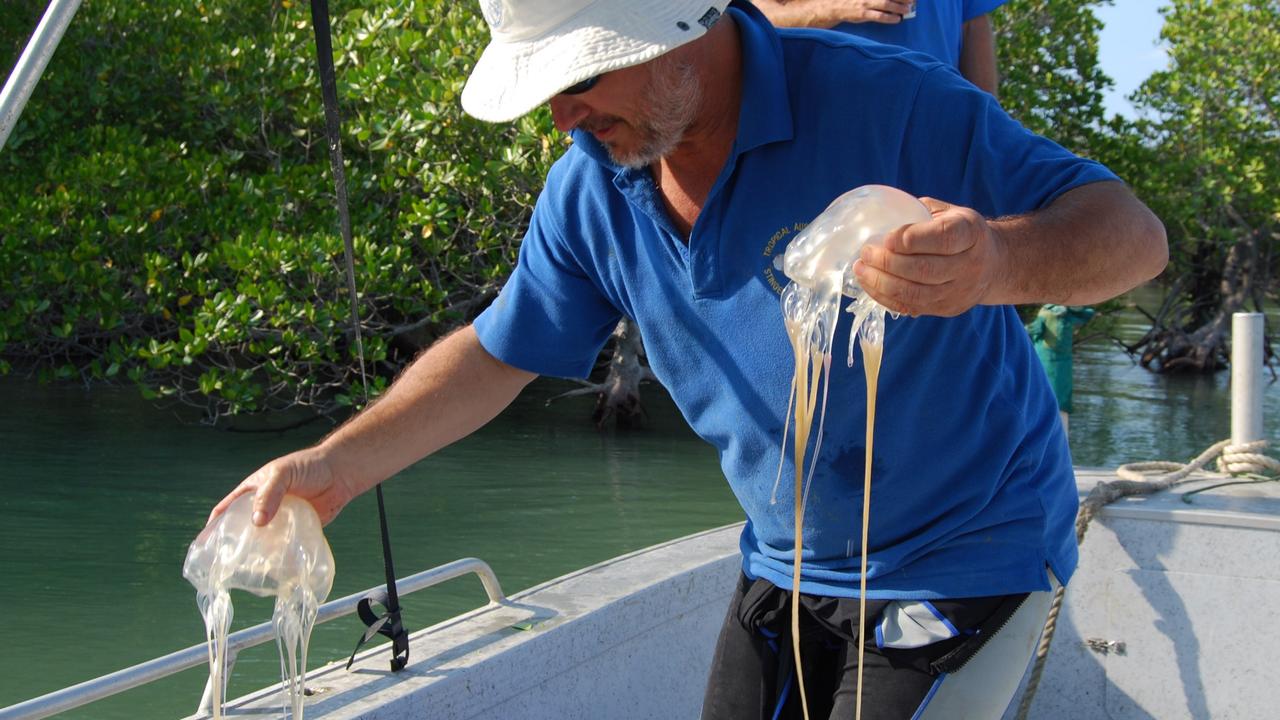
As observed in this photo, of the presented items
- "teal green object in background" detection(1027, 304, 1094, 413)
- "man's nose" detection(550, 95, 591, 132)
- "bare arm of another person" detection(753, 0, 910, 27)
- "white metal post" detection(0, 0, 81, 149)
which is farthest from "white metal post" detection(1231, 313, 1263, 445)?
"white metal post" detection(0, 0, 81, 149)

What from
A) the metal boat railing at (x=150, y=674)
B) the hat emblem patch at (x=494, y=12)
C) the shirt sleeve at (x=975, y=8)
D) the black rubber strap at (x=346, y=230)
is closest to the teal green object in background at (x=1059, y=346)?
the shirt sleeve at (x=975, y=8)

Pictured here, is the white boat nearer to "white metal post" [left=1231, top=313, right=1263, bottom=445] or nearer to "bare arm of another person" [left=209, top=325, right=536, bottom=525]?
"white metal post" [left=1231, top=313, right=1263, bottom=445]

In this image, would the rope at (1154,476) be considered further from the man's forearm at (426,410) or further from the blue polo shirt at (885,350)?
the man's forearm at (426,410)

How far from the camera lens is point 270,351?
9797mm

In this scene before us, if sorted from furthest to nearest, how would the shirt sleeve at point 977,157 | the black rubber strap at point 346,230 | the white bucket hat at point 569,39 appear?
the black rubber strap at point 346,230 < the white bucket hat at point 569,39 < the shirt sleeve at point 977,157

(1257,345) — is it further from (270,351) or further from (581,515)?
(270,351)

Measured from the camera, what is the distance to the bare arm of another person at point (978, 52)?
12.1 feet

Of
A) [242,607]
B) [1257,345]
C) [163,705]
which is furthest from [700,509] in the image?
[1257,345]

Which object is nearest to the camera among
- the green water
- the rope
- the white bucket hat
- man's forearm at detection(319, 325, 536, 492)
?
the white bucket hat

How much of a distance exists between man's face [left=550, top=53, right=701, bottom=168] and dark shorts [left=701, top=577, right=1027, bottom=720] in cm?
81

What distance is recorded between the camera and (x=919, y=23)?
10.8ft

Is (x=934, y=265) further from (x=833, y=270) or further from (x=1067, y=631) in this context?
(x=1067, y=631)

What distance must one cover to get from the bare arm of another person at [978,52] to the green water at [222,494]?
13.6 ft

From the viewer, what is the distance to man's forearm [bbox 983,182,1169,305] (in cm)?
160
